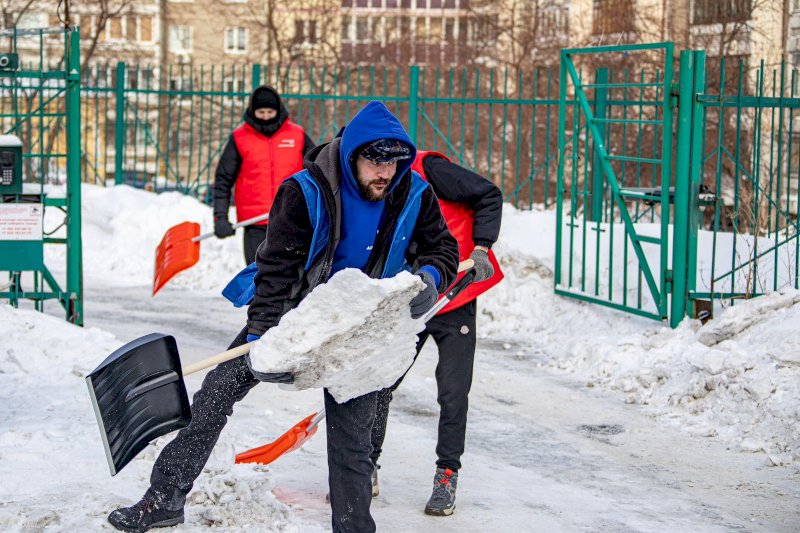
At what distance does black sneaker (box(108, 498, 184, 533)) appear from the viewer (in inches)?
181

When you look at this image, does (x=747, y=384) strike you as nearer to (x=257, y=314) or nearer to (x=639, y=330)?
(x=639, y=330)

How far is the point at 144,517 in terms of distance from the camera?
180 inches

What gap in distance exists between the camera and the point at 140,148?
52812mm

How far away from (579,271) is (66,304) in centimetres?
448

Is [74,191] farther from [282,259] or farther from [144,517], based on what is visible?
[282,259]

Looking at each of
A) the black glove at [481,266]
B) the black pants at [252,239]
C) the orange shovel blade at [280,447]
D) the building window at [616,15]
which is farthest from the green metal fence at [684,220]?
the building window at [616,15]

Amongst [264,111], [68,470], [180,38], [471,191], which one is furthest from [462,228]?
[180,38]

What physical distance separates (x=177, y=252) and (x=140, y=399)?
18.3 feet

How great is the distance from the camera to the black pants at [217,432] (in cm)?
415

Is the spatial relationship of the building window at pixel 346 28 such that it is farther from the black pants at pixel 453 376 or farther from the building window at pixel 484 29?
the black pants at pixel 453 376

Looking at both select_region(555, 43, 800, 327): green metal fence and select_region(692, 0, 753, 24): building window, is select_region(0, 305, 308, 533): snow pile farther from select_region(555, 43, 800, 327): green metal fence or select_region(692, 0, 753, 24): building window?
select_region(692, 0, 753, 24): building window

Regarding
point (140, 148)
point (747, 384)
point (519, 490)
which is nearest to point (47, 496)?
point (519, 490)

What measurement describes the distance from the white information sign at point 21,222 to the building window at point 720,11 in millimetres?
13973

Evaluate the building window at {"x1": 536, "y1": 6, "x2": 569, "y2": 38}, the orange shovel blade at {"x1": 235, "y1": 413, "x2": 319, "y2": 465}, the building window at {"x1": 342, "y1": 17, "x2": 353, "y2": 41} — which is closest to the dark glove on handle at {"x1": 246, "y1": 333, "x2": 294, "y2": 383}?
the orange shovel blade at {"x1": 235, "y1": 413, "x2": 319, "y2": 465}
